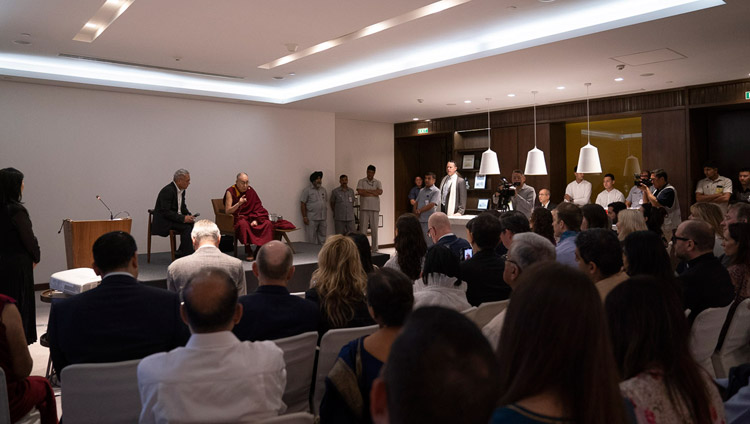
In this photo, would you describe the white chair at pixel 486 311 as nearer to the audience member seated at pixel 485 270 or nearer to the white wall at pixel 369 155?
A: the audience member seated at pixel 485 270

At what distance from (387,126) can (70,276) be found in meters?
9.26

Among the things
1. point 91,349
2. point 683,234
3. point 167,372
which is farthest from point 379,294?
point 683,234

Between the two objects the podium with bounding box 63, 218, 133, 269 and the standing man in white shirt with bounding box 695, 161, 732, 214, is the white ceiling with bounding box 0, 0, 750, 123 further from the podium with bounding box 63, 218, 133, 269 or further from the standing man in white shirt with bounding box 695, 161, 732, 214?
the podium with bounding box 63, 218, 133, 269

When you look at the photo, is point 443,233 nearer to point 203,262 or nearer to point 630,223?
point 630,223

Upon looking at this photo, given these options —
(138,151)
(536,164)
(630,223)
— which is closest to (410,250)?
(630,223)

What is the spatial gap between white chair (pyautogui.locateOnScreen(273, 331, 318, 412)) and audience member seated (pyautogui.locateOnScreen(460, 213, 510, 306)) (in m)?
1.30

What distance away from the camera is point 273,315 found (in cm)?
244

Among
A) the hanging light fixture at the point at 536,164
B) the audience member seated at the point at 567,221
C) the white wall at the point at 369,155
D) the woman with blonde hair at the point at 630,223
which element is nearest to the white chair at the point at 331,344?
the audience member seated at the point at 567,221

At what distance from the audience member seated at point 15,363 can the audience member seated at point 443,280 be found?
5.69ft

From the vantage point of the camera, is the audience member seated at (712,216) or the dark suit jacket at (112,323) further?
the audience member seated at (712,216)

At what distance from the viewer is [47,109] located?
7891mm

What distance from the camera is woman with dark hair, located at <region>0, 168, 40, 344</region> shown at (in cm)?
411

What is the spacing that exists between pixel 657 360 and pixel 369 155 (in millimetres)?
11105

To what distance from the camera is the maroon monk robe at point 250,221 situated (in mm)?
7477
